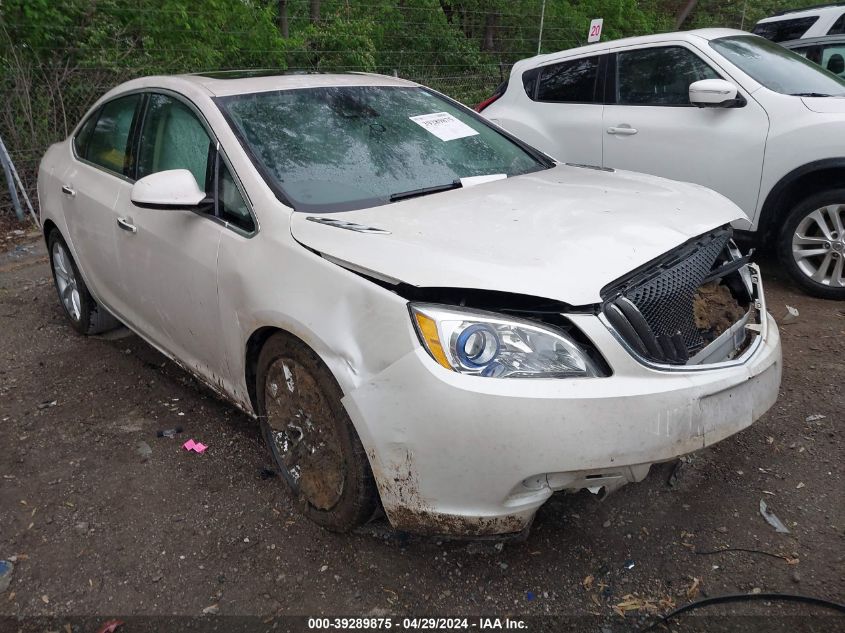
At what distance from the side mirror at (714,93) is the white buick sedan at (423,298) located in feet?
5.82

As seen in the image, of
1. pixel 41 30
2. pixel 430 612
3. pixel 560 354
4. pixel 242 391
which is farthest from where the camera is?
pixel 41 30

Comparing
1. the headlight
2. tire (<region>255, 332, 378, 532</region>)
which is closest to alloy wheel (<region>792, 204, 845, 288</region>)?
the headlight

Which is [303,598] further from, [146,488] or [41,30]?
[41,30]

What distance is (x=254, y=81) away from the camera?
3381mm

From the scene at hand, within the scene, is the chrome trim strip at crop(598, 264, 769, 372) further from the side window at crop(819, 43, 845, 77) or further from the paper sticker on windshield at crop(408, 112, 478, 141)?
the side window at crop(819, 43, 845, 77)

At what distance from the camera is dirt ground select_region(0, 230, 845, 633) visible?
238cm

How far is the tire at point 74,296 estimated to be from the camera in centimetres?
444

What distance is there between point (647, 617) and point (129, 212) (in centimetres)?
287

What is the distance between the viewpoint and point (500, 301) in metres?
2.17

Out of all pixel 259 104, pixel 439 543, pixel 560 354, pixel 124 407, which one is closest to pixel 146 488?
pixel 124 407

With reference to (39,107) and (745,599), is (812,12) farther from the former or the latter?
(39,107)

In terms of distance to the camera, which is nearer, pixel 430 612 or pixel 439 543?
pixel 430 612

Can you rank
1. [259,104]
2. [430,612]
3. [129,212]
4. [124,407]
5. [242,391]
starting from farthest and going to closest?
[124,407] → [129,212] → [259,104] → [242,391] → [430,612]

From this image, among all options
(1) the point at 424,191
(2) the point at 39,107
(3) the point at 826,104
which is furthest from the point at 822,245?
(2) the point at 39,107
